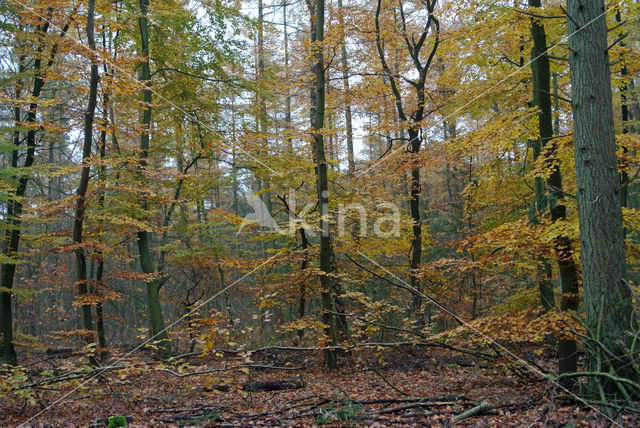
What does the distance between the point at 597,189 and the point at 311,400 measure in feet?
17.0

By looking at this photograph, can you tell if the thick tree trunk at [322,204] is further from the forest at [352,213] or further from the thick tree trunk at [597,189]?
the thick tree trunk at [597,189]

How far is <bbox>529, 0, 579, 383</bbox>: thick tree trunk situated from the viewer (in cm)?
591

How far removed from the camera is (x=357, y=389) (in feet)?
24.7

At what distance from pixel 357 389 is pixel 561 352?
3442 millimetres

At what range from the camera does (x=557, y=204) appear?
5.95 metres

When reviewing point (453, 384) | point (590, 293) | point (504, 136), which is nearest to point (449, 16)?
point (504, 136)

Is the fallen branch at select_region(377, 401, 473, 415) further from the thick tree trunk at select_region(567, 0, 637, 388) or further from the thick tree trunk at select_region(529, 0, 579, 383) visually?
the thick tree trunk at select_region(529, 0, 579, 383)

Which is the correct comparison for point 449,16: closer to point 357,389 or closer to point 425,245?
point 425,245

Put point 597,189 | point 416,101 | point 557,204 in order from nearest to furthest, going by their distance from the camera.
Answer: point 597,189 < point 557,204 < point 416,101

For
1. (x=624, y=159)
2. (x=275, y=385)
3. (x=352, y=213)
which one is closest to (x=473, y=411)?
(x=624, y=159)

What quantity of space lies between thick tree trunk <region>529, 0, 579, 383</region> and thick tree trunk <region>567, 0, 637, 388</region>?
75 cm

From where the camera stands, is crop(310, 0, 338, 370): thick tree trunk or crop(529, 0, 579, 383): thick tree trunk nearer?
crop(529, 0, 579, 383): thick tree trunk

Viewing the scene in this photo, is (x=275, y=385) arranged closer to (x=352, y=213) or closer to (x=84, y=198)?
(x=352, y=213)

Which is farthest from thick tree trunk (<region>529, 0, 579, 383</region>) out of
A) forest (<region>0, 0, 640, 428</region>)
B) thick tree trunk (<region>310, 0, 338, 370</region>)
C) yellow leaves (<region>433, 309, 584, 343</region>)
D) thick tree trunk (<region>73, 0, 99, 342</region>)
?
thick tree trunk (<region>73, 0, 99, 342</region>)
